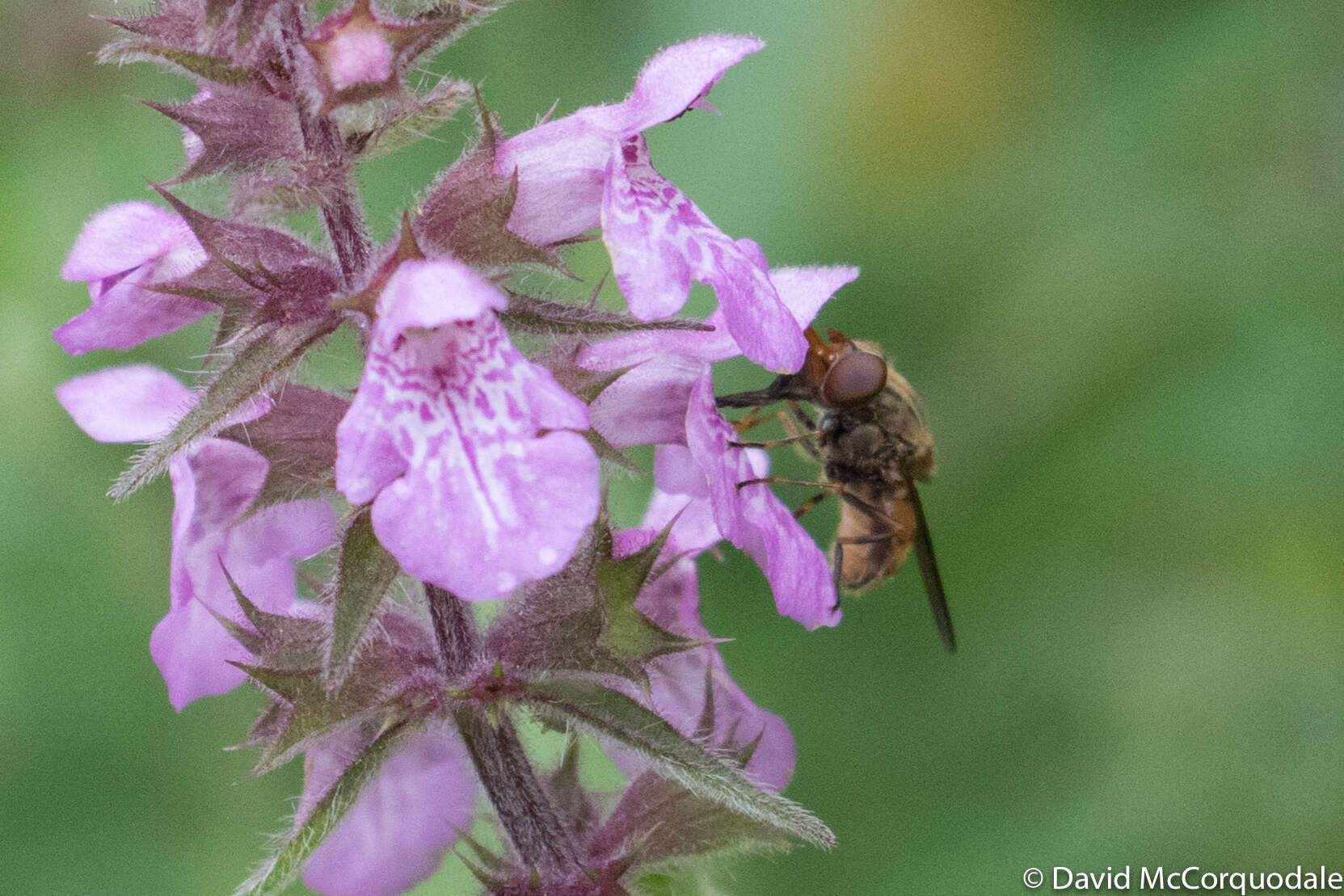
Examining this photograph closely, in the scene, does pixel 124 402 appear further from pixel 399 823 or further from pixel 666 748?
pixel 666 748

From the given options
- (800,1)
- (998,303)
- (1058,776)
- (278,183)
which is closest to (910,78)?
(800,1)

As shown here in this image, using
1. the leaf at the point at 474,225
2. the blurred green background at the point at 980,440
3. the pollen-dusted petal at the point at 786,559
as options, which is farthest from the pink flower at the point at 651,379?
the blurred green background at the point at 980,440

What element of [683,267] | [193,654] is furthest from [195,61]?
[193,654]

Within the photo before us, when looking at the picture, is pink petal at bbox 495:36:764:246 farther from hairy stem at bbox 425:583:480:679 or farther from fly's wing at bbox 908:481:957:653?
fly's wing at bbox 908:481:957:653

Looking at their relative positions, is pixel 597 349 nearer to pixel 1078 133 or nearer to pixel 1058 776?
pixel 1058 776

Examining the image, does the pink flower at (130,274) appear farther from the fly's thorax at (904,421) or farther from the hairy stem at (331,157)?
the fly's thorax at (904,421)
